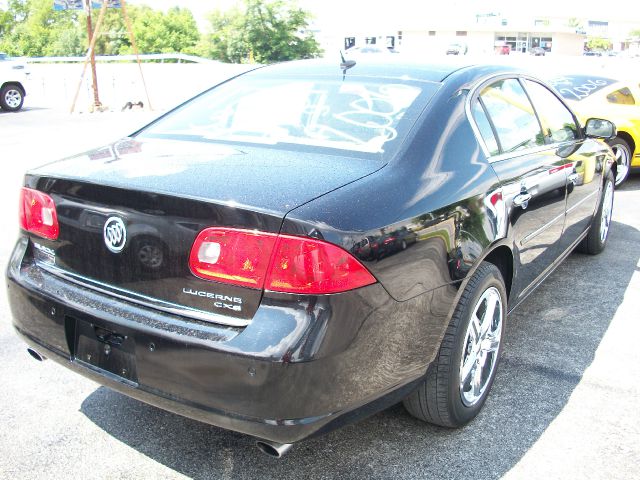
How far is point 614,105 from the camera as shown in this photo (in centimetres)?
895

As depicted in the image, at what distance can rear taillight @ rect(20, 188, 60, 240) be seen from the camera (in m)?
2.69

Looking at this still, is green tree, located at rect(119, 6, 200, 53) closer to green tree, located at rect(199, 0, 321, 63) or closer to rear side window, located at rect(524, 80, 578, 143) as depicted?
green tree, located at rect(199, 0, 321, 63)

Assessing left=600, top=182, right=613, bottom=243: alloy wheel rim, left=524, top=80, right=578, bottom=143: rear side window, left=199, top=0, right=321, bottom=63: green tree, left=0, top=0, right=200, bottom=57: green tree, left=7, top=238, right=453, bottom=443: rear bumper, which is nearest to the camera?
A: left=7, top=238, right=453, bottom=443: rear bumper

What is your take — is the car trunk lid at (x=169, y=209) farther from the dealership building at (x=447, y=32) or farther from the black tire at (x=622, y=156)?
the dealership building at (x=447, y=32)

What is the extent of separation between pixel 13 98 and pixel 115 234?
1809cm

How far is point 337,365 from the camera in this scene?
2.21 metres

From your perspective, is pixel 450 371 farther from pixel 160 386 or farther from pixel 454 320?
pixel 160 386

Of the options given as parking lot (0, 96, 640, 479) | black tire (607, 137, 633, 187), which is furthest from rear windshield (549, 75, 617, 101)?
parking lot (0, 96, 640, 479)

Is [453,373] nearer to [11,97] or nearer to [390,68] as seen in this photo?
[390,68]

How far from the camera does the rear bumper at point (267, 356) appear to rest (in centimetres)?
215

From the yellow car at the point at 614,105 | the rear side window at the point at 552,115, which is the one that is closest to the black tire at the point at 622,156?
the yellow car at the point at 614,105

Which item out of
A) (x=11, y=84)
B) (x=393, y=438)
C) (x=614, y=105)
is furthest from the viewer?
(x=11, y=84)

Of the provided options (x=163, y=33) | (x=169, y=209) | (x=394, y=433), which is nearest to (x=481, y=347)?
(x=394, y=433)

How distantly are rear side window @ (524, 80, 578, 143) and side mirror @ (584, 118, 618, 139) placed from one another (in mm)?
166
